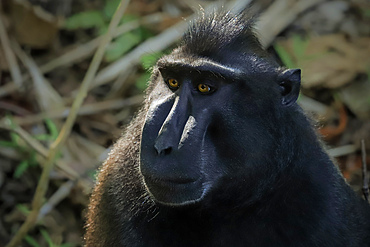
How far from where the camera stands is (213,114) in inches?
149

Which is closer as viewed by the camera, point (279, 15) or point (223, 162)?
point (223, 162)

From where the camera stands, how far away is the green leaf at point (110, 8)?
7.94 meters

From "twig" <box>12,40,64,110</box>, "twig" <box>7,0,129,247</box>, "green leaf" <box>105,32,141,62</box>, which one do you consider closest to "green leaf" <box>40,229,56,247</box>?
"twig" <box>7,0,129,247</box>

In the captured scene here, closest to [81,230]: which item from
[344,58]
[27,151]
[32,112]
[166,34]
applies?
[27,151]

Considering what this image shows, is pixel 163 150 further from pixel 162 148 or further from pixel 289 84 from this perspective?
pixel 289 84

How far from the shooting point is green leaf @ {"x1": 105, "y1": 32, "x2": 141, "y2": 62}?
7.67 metres

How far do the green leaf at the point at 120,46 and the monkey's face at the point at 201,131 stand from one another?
12.1 ft

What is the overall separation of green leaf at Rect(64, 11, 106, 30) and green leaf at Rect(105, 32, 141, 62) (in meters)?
0.41

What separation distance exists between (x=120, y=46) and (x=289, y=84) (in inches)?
156

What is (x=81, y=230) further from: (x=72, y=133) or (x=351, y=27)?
(x=351, y=27)

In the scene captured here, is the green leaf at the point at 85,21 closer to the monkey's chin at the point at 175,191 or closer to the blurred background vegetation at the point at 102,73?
the blurred background vegetation at the point at 102,73

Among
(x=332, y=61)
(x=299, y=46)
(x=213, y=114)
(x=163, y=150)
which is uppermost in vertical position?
(x=299, y=46)

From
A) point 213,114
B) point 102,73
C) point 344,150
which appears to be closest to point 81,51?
point 102,73

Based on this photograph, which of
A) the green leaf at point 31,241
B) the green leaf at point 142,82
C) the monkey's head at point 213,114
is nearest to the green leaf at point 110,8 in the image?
the green leaf at point 142,82
